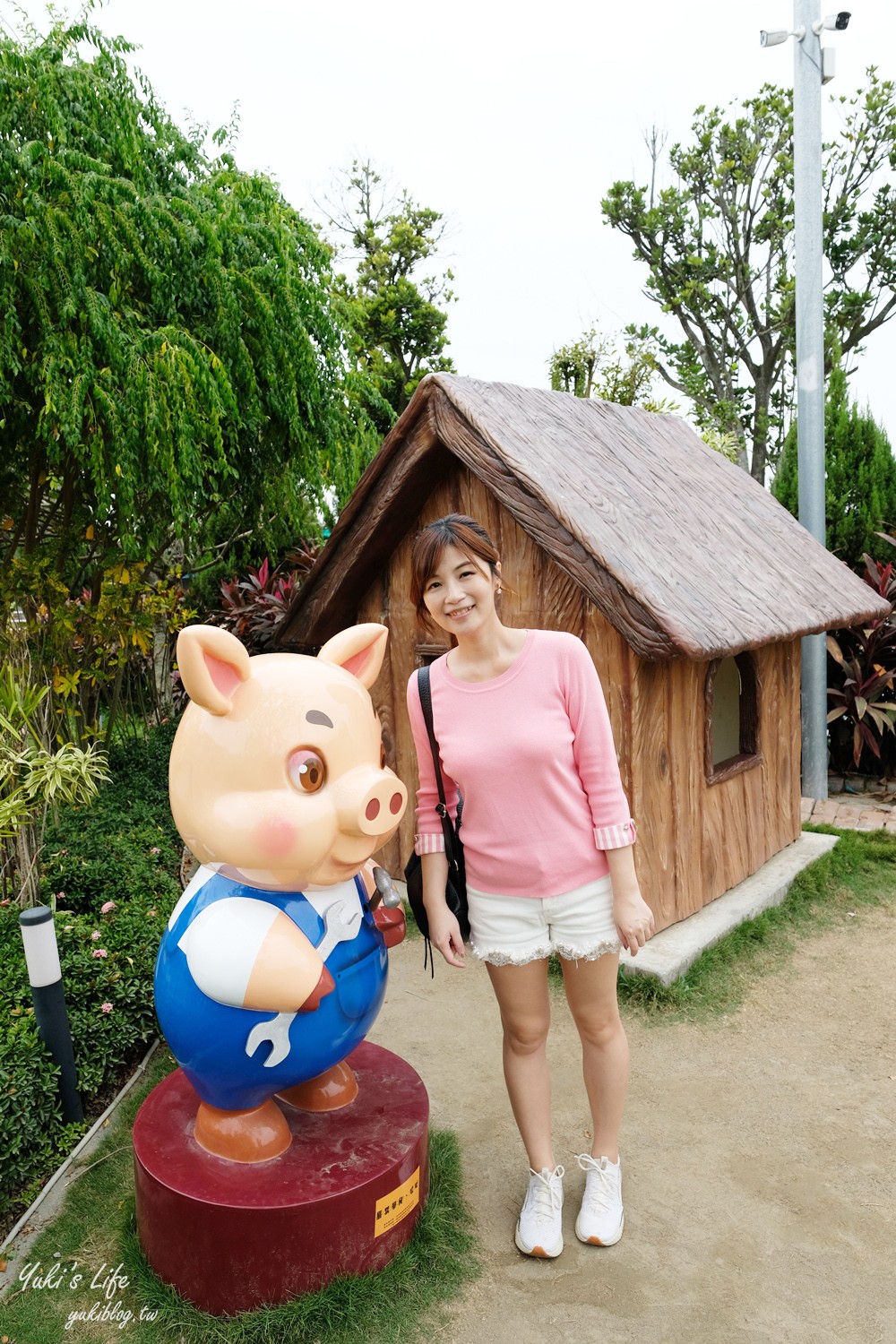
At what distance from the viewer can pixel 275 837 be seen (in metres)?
2.26

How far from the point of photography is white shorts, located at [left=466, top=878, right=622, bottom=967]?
244cm

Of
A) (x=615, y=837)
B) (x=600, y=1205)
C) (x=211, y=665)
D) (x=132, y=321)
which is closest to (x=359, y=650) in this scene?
(x=211, y=665)

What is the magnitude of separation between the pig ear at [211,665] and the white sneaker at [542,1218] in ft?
5.47

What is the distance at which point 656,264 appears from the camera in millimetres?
17734

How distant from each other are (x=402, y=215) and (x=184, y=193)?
14.8m

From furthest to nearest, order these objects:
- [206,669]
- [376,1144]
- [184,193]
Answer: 1. [184,193]
2. [376,1144]
3. [206,669]

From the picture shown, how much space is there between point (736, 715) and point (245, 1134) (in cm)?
386

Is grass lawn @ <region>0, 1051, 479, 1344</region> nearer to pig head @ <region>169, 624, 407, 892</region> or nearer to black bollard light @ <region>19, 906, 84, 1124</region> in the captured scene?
black bollard light @ <region>19, 906, 84, 1124</region>

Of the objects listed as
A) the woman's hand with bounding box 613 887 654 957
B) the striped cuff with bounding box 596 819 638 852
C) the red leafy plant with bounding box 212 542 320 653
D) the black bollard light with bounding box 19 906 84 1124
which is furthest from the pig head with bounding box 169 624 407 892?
the red leafy plant with bounding box 212 542 320 653

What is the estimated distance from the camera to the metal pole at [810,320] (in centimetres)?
706

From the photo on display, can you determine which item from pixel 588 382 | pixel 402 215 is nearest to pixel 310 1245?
pixel 588 382

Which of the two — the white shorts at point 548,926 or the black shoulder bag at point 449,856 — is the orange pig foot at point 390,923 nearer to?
the black shoulder bag at point 449,856

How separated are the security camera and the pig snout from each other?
750cm

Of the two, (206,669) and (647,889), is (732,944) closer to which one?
(647,889)
